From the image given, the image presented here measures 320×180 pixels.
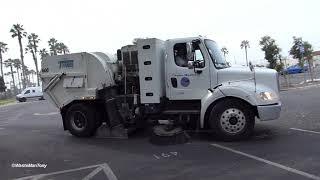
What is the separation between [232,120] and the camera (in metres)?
11.0

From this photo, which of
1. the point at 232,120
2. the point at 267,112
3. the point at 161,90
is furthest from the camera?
the point at 161,90

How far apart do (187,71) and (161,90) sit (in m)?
0.88

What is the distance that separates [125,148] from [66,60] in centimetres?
352

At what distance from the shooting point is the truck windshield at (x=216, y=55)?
1162 cm

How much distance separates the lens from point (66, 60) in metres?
13.2

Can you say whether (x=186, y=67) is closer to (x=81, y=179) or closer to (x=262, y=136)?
(x=262, y=136)

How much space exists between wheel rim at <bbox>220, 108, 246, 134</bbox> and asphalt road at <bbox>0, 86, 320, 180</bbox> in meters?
0.39

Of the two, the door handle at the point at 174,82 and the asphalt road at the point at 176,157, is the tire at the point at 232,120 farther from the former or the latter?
the door handle at the point at 174,82

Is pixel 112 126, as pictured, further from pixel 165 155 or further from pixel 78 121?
pixel 165 155

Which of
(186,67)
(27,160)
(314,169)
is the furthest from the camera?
(186,67)

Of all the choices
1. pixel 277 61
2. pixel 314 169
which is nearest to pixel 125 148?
pixel 314 169

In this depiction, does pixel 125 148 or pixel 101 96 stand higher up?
pixel 101 96

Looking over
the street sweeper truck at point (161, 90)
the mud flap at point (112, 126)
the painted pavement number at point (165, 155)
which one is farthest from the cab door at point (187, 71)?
the painted pavement number at point (165, 155)

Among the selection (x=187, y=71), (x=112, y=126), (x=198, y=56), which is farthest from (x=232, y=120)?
(x=112, y=126)
